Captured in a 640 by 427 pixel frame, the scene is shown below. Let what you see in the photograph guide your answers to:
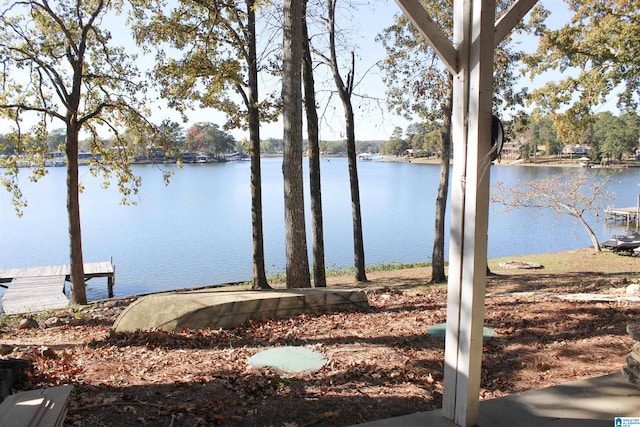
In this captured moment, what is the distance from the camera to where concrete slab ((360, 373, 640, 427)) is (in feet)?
9.57

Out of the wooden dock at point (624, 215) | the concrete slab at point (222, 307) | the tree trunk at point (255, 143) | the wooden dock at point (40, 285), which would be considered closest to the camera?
the concrete slab at point (222, 307)

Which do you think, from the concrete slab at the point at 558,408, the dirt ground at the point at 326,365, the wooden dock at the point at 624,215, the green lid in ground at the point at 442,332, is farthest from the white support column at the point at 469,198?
the wooden dock at the point at 624,215

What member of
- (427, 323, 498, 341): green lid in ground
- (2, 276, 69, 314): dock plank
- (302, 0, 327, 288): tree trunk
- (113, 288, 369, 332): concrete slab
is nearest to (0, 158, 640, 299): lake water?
(302, 0, 327, 288): tree trunk

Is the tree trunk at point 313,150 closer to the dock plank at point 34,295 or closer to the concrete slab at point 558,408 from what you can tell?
the dock plank at point 34,295

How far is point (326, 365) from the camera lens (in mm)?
4066

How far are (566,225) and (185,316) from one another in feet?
94.9

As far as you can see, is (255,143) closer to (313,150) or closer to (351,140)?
(313,150)

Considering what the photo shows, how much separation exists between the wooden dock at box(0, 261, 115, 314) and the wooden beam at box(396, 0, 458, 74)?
46.1ft

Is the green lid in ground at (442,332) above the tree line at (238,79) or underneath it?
underneath

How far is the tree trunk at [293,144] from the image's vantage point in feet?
27.0

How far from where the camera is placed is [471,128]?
2.66 m

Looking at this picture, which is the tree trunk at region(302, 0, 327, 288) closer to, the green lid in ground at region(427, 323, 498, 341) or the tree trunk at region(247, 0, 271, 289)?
the tree trunk at region(247, 0, 271, 289)

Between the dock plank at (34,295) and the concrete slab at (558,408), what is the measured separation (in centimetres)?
1328

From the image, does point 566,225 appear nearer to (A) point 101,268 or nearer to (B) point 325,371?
(A) point 101,268
